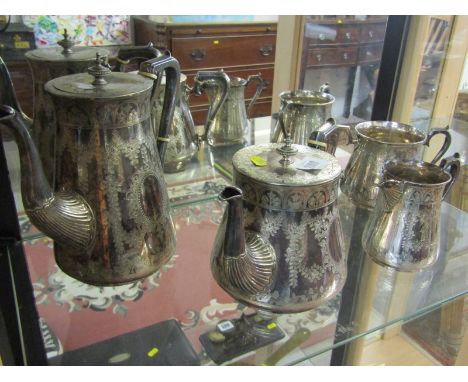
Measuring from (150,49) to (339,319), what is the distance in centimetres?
47

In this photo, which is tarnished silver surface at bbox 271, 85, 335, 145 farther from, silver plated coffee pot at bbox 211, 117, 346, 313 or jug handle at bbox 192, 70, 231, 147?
silver plated coffee pot at bbox 211, 117, 346, 313

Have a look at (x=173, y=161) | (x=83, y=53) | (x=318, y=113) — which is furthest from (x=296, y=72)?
(x=83, y=53)

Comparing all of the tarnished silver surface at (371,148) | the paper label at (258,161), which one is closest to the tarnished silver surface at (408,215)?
the tarnished silver surface at (371,148)

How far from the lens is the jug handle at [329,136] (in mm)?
653

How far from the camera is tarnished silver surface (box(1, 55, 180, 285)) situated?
0.47m

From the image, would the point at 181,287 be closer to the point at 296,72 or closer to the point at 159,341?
the point at 159,341

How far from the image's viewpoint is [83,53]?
0.62 metres

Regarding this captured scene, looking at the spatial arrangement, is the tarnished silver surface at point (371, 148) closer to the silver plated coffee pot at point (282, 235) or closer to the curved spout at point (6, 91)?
the silver plated coffee pot at point (282, 235)

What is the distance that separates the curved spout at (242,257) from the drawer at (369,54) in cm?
116

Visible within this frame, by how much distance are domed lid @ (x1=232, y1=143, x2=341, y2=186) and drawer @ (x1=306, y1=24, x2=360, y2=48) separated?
40.8 inches

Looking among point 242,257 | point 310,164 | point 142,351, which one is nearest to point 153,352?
point 142,351

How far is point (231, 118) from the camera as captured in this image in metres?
0.90

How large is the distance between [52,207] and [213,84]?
452mm

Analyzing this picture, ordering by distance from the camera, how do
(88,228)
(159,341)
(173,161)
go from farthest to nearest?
(173,161) → (159,341) → (88,228)
